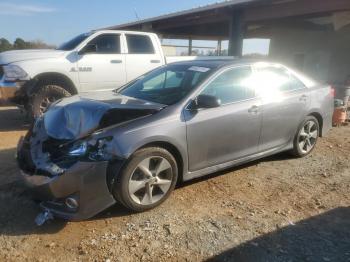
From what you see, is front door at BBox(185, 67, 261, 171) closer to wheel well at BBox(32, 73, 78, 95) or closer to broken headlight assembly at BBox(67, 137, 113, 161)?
broken headlight assembly at BBox(67, 137, 113, 161)

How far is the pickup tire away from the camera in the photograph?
7.27m

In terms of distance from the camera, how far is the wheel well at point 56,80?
743 cm

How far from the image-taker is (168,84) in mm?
4828

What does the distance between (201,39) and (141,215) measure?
24879 mm

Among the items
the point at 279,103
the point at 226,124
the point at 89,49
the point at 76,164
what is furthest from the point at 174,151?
the point at 89,49

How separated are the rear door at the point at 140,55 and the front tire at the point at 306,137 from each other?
4371mm

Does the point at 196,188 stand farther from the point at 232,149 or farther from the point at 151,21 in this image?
the point at 151,21

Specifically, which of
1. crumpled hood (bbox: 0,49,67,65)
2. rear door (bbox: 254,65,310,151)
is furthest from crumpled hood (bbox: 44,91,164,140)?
crumpled hood (bbox: 0,49,67,65)

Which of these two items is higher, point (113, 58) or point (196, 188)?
point (113, 58)

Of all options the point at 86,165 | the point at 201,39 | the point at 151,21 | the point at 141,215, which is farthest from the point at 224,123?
the point at 201,39

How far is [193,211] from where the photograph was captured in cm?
392

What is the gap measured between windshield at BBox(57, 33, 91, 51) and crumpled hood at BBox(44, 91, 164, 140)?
4.21 metres

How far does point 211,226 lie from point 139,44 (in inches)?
246

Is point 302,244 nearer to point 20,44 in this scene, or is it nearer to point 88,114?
point 88,114
